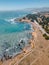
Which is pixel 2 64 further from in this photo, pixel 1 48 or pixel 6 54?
pixel 1 48

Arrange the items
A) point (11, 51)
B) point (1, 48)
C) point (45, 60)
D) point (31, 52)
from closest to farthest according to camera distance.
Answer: point (45, 60), point (31, 52), point (11, 51), point (1, 48)

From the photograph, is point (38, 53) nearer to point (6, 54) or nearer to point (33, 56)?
point (33, 56)

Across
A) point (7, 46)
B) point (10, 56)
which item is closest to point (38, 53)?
point (10, 56)

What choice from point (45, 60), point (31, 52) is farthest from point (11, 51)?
point (45, 60)

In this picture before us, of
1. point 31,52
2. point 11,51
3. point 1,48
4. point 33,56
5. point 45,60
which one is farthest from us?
point 1,48

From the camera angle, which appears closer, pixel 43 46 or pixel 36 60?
pixel 36 60

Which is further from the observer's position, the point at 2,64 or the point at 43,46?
the point at 43,46

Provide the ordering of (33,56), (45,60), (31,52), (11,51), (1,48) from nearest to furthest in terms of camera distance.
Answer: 1. (45,60)
2. (33,56)
3. (31,52)
4. (11,51)
5. (1,48)

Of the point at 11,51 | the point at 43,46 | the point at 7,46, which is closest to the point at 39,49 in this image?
the point at 43,46
